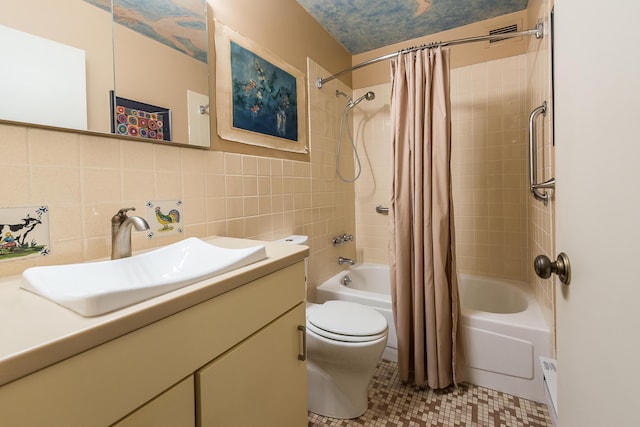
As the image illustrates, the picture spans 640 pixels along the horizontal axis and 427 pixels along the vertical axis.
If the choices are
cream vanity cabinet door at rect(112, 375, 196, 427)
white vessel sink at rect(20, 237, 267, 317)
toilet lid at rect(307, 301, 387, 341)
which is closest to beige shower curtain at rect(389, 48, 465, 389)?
toilet lid at rect(307, 301, 387, 341)

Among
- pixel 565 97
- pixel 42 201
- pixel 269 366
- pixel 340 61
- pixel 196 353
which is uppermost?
pixel 340 61

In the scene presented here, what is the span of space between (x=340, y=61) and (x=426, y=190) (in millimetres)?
1499

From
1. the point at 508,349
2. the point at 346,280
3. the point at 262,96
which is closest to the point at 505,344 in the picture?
the point at 508,349

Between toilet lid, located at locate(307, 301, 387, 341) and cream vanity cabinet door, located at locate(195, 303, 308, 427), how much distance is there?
0.30 m

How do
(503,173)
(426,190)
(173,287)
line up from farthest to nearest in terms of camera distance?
(503,173) < (426,190) < (173,287)

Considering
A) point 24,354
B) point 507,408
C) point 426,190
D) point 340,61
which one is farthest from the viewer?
point 340,61

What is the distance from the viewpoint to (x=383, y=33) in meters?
2.22

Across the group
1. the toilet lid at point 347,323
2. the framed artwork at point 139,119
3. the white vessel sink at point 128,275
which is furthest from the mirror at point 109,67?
the toilet lid at point 347,323

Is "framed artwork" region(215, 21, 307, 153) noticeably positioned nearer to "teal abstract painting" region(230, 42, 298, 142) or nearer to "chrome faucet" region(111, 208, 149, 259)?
"teal abstract painting" region(230, 42, 298, 142)

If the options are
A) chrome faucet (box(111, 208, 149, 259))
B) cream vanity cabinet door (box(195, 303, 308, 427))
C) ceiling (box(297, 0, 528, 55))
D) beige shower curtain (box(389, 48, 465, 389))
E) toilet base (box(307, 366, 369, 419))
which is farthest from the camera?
ceiling (box(297, 0, 528, 55))

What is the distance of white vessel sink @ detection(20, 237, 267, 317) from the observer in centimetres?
49

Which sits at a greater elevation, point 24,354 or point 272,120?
point 272,120

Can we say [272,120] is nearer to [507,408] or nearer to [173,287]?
[173,287]

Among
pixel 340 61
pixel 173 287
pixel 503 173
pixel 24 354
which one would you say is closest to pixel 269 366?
pixel 173 287
